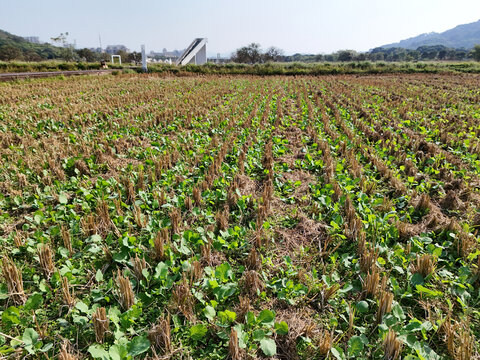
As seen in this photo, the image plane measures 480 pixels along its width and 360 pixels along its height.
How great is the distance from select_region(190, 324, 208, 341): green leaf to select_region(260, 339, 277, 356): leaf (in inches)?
16.0

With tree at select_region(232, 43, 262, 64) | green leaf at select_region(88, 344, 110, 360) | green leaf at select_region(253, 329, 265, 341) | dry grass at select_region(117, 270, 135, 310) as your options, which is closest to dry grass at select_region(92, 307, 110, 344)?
green leaf at select_region(88, 344, 110, 360)

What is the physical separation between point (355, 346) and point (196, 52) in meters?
51.4

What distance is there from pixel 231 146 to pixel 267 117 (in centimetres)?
332

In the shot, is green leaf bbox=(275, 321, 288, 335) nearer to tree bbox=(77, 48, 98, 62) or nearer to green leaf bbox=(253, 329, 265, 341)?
green leaf bbox=(253, 329, 265, 341)

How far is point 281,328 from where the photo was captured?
196cm

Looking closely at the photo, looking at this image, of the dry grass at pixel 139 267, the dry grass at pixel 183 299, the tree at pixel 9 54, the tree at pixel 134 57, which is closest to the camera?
the dry grass at pixel 183 299

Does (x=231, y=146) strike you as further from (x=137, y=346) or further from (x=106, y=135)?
(x=137, y=346)

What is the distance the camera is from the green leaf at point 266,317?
1.99 m

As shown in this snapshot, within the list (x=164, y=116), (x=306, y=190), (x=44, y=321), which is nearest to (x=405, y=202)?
(x=306, y=190)

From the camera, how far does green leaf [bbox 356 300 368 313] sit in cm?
212

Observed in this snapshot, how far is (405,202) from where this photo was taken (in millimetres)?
3834

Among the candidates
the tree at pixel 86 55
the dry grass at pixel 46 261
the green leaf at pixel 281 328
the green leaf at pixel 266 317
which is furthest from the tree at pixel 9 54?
the green leaf at pixel 281 328

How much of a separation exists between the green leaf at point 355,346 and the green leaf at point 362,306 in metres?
0.32

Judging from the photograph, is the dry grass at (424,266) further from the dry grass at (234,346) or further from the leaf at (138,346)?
the leaf at (138,346)
